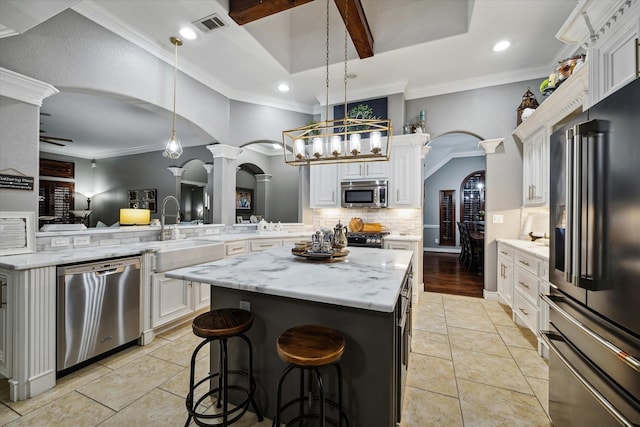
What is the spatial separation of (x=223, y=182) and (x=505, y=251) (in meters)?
4.28

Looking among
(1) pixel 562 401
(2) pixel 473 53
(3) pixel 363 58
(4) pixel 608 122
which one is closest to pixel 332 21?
(3) pixel 363 58

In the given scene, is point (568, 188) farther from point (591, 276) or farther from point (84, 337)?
point (84, 337)

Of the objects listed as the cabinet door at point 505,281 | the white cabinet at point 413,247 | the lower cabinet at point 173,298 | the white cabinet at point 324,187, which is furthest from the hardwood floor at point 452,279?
the lower cabinet at point 173,298

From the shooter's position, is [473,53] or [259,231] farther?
[259,231]

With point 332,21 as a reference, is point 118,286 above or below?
below

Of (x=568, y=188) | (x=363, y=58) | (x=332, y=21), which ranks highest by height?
(x=332, y=21)

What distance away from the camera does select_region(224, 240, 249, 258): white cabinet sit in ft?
11.9

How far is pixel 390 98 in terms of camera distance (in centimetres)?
437

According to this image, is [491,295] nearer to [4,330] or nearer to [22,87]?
[4,330]

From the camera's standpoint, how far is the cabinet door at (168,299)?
2650 millimetres

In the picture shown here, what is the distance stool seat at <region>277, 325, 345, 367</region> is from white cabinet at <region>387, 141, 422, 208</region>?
3.24 meters

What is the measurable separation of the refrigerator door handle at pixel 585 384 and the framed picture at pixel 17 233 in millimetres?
3730

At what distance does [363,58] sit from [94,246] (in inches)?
152

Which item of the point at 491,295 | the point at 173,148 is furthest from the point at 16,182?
the point at 491,295
